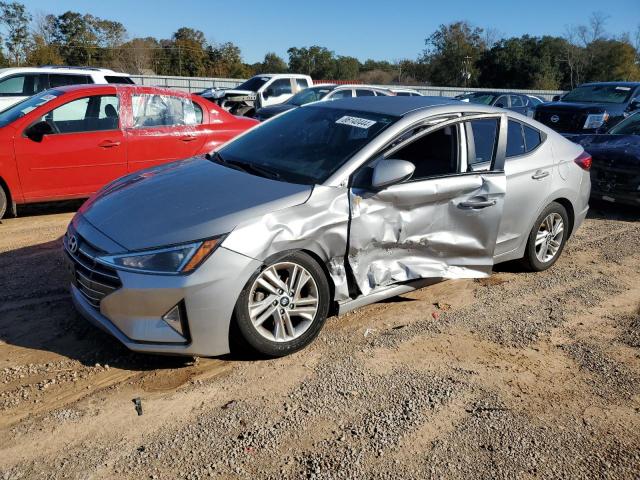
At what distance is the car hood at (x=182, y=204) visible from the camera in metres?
3.32

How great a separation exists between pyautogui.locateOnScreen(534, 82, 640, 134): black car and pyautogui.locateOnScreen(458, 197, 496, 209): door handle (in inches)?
333

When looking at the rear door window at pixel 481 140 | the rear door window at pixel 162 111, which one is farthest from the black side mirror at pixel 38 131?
the rear door window at pixel 481 140

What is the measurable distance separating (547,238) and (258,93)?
47.8ft

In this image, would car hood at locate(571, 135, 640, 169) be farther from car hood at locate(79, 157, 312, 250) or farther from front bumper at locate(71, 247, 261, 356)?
front bumper at locate(71, 247, 261, 356)

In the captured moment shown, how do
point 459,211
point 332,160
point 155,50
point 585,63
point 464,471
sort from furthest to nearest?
point 155,50
point 585,63
point 459,211
point 332,160
point 464,471

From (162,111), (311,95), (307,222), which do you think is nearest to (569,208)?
(307,222)

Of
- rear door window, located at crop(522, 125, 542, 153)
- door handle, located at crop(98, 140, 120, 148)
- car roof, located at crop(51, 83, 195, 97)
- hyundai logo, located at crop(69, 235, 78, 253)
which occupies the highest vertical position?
car roof, located at crop(51, 83, 195, 97)

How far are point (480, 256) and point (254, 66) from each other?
6515 centimetres

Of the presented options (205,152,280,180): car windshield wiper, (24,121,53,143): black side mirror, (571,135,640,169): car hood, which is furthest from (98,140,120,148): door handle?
(571,135,640,169): car hood

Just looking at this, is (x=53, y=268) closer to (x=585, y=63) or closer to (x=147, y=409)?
(x=147, y=409)

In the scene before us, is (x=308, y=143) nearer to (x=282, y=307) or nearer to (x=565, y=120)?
(x=282, y=307)

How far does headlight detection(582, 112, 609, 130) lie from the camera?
12086 millimetres

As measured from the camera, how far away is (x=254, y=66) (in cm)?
6594

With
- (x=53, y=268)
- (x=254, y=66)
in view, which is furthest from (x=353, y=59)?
(x=53, y=268)
